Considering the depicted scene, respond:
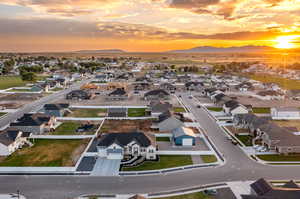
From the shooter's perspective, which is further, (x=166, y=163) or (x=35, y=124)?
(x=35, y=124)

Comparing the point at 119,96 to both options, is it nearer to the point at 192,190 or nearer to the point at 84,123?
the point at 84,123

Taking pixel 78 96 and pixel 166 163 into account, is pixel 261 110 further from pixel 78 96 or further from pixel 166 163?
pixel 78 96

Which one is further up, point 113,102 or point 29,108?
point 113,102

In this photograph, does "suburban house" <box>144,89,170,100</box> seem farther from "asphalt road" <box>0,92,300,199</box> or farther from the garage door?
"asphalt road" <box>0,92,300,199</box>

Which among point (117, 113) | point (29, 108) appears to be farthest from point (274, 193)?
point (29, 108)

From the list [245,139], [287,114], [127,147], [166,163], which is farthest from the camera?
[287,114]
